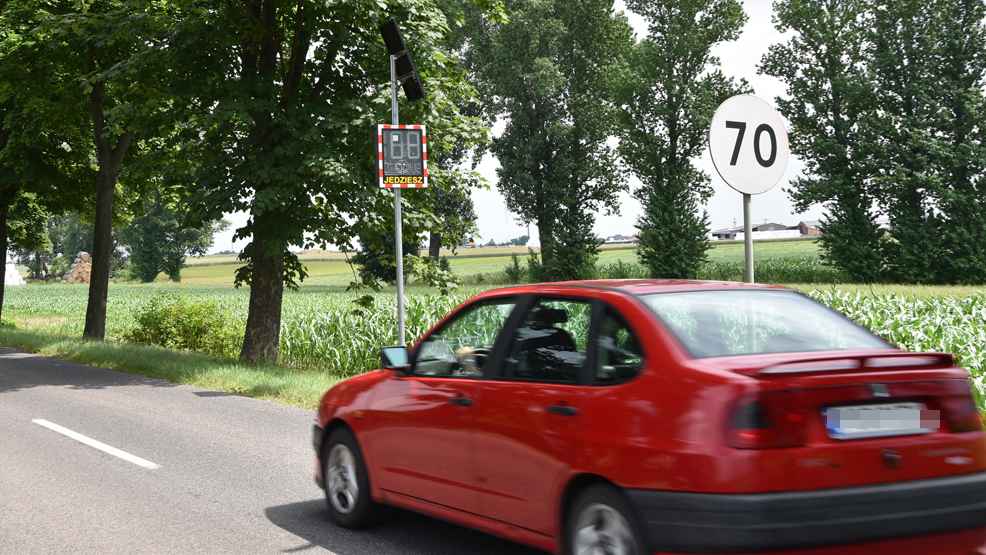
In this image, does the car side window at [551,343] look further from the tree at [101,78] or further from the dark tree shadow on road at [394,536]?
the tree at [101,78]

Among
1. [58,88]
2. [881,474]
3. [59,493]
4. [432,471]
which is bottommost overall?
[59,493]

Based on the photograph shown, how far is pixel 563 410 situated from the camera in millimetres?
3910

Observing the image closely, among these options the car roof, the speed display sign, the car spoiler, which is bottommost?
the car spoiler

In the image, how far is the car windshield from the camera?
3748mm

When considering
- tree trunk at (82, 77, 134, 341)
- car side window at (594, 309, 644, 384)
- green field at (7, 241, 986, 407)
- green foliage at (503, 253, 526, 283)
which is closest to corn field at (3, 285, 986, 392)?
green field at (7, 241, 986, 407)

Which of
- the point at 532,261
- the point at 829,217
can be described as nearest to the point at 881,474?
the point at 829,217

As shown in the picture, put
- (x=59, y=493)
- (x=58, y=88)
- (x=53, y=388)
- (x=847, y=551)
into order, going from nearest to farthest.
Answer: (x=847, y=551) → (x=59, y=493) → (x=53, y=388) → (x=58, y=88)

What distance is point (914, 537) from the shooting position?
335 cm

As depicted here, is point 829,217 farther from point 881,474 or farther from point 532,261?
point 881,474

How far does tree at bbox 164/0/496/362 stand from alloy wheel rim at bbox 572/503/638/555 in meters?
11.0

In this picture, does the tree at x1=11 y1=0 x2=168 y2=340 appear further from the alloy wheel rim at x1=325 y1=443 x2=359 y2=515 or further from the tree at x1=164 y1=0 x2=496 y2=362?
the alloy wheel rim at x1=325 y1=443 x2=359 y2=515

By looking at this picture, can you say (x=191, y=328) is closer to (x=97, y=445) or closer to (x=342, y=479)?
(x=97, y=445)

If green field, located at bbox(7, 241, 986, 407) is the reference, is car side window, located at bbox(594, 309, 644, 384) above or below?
above

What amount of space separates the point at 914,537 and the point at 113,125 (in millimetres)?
16216
